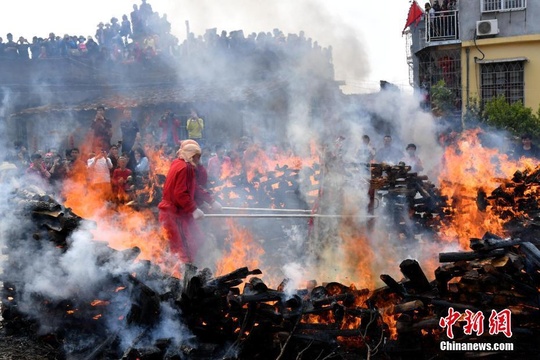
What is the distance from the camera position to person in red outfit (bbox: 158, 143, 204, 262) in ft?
24.4

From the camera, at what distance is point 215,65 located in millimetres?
21422

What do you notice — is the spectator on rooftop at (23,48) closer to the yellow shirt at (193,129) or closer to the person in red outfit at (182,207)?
the yellow shirt at (193,129)

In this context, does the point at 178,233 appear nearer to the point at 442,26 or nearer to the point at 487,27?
the point at 487,27

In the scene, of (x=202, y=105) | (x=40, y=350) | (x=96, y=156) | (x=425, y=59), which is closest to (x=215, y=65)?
(x=202, y=105)

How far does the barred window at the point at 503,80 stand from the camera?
70.4ft

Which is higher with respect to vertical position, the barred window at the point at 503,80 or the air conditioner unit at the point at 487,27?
the air conditioner unit at the point at 487,27

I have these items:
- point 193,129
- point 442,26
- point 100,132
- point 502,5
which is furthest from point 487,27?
point 100,132

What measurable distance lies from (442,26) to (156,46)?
10360mm

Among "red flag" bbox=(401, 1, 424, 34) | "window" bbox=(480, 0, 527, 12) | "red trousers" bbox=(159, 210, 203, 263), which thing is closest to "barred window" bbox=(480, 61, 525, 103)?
"window" bbox=(480, 0, 527, 12)

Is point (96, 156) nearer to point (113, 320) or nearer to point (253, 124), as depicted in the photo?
point (113, 320)

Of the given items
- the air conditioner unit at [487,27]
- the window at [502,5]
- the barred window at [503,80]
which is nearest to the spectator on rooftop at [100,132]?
the barred window at [503,80]

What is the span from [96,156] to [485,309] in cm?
853

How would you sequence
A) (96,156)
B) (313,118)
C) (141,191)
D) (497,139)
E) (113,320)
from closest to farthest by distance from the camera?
(113,320) < (141,191) < (96,156) < (497,139) < (313,118)

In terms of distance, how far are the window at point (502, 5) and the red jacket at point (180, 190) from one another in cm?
1765
